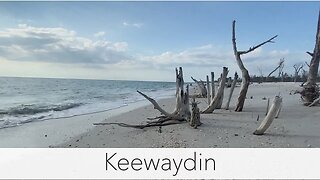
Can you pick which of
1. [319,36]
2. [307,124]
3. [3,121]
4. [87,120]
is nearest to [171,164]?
[307,124]

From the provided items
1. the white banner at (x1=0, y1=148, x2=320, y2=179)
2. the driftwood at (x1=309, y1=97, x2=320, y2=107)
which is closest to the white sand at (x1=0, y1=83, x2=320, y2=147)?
the white banner at (x1=0, y1=148, x2=320, y2=179)

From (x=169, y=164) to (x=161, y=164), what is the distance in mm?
95

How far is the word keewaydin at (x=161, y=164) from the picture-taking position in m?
3.78

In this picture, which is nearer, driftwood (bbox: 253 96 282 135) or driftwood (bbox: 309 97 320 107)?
driftwood (bbox: 253 96 282 135)

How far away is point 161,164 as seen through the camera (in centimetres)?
386

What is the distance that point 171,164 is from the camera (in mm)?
3881

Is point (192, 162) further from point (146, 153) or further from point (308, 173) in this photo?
point (308, 173)

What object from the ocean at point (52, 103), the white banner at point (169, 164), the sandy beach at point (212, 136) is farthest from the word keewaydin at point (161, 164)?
the ocean at point (52, 103)

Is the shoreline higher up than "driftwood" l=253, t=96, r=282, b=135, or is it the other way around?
"driftwood" l=253, t=96, r=282, b=135

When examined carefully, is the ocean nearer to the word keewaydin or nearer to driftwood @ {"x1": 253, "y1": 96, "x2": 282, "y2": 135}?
the word keewaydin

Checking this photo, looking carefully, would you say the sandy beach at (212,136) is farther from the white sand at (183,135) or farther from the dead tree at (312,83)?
the dead tree at (312,83)

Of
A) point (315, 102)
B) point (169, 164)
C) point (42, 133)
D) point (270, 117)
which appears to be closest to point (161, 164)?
point (169, 164)

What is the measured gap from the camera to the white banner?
3713 mm

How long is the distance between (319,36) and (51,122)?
785 centimetres
